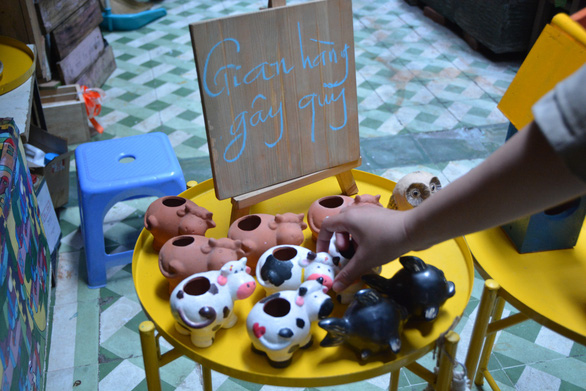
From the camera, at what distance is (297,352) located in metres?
1.06

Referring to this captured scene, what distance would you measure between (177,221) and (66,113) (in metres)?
2.19

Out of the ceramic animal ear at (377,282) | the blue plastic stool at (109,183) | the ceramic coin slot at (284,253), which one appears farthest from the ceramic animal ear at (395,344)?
the blue plastic stool at (109,183)

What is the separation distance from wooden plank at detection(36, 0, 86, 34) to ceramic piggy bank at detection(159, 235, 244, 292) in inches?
98.6

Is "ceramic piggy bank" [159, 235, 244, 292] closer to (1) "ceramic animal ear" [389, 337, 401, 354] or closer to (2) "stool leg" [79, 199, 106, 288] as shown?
(1) "ceramic animal ear" [389, 337, 401, 354]

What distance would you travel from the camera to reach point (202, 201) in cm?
155

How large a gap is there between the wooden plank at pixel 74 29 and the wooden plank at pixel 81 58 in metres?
0.03

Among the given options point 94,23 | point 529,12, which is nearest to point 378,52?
point 529,12

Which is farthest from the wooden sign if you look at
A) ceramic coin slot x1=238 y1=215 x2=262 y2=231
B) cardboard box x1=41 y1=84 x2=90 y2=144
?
cardboard box x1=41 y1=84 x2=90 y2=144

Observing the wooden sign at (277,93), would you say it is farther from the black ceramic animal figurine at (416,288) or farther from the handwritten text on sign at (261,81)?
the black ceramic animal figurine at (416,288)

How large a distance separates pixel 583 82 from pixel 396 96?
3.25 m

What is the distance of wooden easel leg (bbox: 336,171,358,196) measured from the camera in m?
1.54

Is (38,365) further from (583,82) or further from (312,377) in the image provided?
(583,82)

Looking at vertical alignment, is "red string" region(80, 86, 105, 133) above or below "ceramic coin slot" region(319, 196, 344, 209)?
below

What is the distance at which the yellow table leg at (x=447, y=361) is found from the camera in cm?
107
